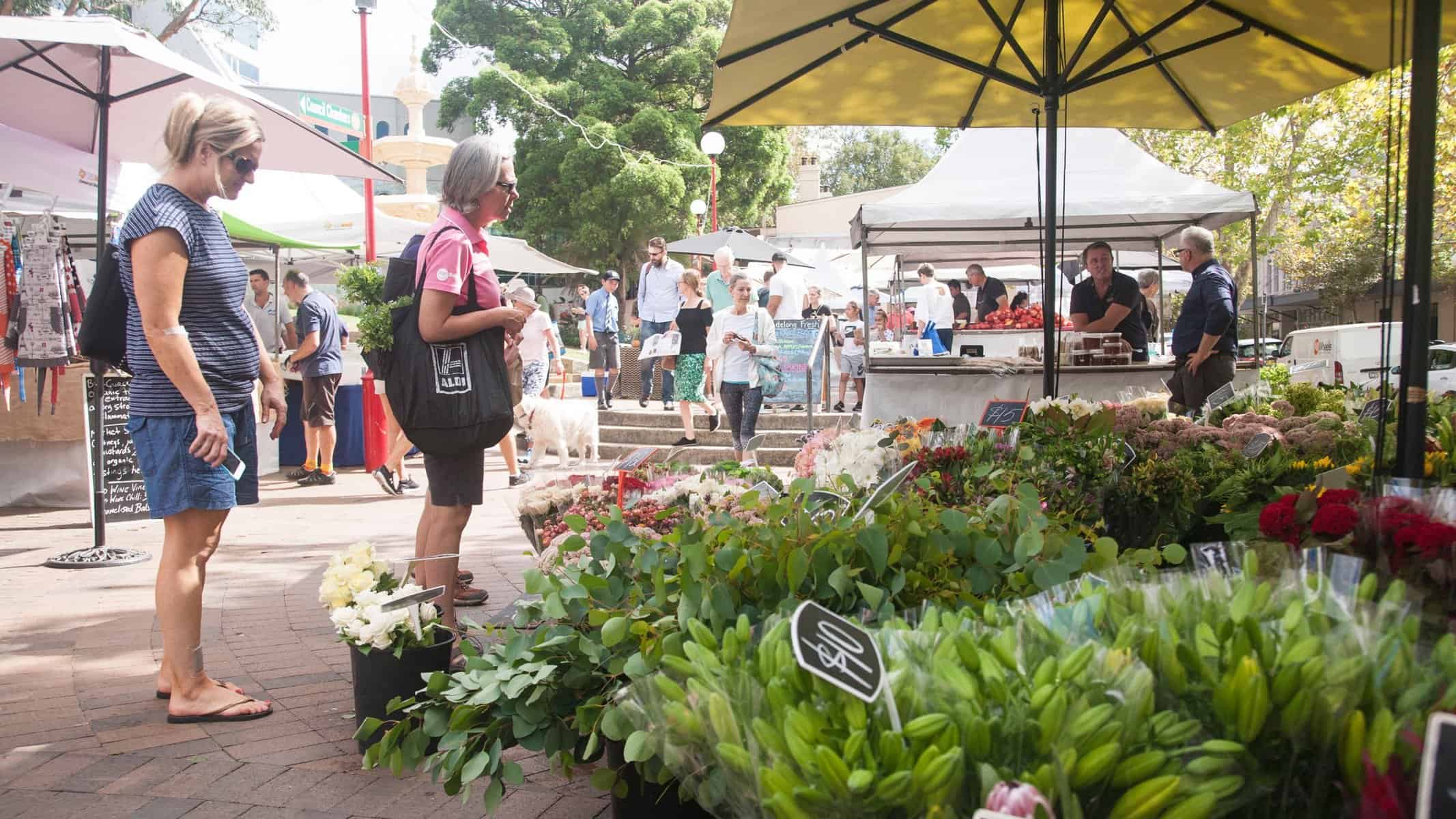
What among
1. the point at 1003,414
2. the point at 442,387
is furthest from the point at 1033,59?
the point at 442,387

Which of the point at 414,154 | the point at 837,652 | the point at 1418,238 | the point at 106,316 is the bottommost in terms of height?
the point at 837,652

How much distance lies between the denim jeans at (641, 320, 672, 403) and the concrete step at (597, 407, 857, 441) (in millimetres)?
222

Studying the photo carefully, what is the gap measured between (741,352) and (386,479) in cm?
325

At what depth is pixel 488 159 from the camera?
12.0 feet

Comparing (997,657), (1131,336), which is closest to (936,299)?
(1131,336)

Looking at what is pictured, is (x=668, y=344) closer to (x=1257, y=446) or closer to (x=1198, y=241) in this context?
(x=1198, y=241)

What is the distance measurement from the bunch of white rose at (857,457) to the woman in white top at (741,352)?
16.1ft

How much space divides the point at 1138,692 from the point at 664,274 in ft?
36.6

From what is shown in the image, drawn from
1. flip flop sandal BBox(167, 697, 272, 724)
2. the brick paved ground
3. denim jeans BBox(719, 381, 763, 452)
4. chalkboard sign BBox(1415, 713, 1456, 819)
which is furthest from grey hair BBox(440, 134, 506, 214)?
denim jeans BBox(719, 381, 763, 452)

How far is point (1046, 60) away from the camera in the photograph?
16.9 ft

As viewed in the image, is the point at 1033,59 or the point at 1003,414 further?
the point at 1033,59

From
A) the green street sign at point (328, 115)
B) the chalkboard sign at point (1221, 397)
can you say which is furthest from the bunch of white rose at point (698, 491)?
the green street sign at point (328, 115)

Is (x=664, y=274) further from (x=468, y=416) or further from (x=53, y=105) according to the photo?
(x=468, y=416)

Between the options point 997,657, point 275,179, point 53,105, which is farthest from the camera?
point 275,179
